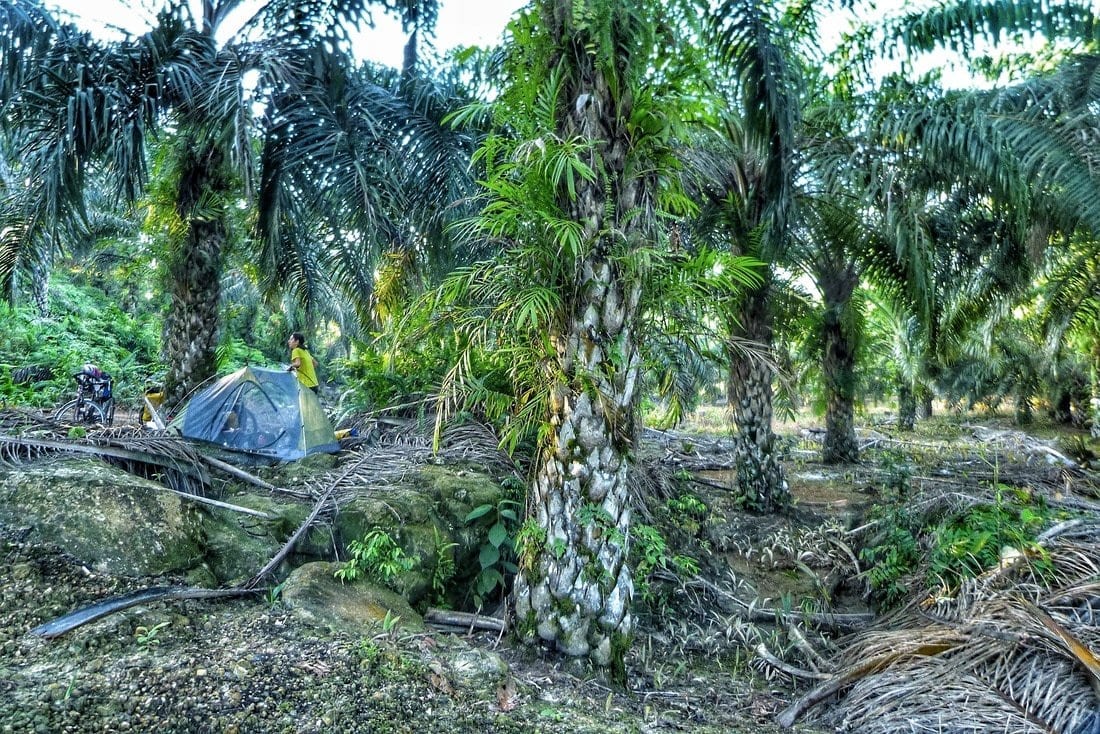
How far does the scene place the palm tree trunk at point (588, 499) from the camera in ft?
10.9

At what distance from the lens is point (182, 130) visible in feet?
21.6

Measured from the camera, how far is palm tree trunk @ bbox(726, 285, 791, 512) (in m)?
7.77

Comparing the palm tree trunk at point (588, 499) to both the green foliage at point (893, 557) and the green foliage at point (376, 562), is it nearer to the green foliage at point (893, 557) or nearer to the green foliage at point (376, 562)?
the green foliage at point (376, 562)

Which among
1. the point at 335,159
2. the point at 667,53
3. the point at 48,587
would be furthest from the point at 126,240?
the point at 667,53

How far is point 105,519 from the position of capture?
3.43m

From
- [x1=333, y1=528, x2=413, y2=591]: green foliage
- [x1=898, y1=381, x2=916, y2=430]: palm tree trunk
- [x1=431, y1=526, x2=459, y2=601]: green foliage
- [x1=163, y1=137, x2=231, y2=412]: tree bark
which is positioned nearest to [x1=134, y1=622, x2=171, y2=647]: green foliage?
[x1=333, y1=528, x2=413, y2=591]: green foliage

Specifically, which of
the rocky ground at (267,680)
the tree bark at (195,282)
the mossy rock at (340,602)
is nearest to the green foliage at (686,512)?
the rocky ground at (267,680)

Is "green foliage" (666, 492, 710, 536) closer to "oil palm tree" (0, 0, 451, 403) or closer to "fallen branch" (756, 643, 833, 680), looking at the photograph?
"fallen branch" (756, 643, 833, 680)

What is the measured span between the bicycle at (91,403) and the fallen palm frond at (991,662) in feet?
22.8

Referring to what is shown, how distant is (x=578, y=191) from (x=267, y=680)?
2742 mm

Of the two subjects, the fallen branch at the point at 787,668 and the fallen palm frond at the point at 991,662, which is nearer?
the fallen palm frond at the point at 991,662

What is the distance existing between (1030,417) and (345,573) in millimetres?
27001

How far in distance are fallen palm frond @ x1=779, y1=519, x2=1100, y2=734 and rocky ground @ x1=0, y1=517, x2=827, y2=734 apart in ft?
1.65

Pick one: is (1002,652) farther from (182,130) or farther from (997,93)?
(182,130)
